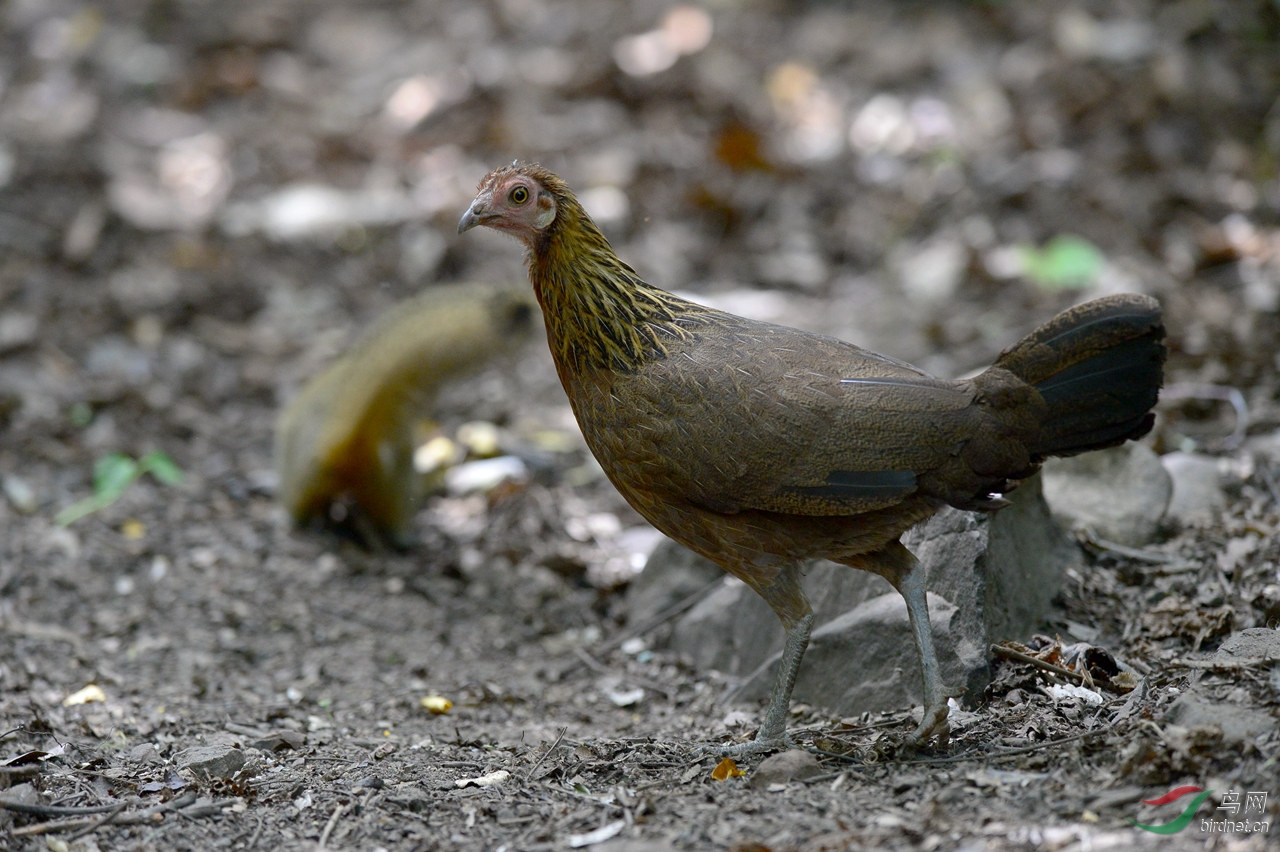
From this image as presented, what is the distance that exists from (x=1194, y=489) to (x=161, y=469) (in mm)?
5957

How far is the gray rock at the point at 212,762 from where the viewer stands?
13.3 feet

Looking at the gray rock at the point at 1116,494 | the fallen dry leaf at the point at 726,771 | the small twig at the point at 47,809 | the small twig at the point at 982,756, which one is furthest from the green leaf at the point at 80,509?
the gray rock at the point at 1116,494

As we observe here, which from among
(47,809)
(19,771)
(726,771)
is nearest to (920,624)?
(726,771)

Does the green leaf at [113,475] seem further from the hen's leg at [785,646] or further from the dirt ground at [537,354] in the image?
the hen's leg at [785,646]

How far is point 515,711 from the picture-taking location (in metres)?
5.08

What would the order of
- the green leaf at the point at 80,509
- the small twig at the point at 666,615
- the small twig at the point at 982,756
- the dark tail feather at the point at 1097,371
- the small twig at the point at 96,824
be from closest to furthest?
the small twig at the point at 96,824, the small twig at the point at 982,756, the dark tail feather at the point at 1097,371, the small twig at the point at 666,615, the green leaf at the point at 80,509

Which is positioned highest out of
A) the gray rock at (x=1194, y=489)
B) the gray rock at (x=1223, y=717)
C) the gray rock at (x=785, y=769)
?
the gray rock at (x=1194, y=489)

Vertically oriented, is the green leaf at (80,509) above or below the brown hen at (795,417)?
Answer: below

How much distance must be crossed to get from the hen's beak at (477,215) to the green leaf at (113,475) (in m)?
3.81

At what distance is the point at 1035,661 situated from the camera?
13.8 ft

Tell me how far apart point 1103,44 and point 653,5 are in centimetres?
445

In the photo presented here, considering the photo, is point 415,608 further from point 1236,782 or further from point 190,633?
point 1236,782

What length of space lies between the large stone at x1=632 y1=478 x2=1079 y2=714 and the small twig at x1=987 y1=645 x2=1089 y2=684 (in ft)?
0.18

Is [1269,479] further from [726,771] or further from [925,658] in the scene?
[726,771]
